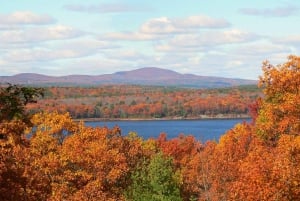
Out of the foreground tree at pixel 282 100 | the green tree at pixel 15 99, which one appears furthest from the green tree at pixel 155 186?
the green tree at pixel 15 99

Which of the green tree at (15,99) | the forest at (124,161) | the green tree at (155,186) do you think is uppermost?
the green tree at (15,99)

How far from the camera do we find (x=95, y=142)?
4941cm

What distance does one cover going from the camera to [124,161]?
48.9 metres

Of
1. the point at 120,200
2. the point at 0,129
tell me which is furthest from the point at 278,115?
the point at 0,129

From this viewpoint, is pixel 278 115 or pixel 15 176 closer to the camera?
pixel 15 176

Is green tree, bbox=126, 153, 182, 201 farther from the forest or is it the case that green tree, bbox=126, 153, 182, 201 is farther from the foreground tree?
the foreground tree

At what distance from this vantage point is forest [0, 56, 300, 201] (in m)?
20.9

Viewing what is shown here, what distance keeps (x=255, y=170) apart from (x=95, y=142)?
21.3m

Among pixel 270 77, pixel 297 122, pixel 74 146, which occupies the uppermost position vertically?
pixel 270 77

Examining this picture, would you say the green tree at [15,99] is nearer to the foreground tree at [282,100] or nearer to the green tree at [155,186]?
the foreground tree at [282,100]

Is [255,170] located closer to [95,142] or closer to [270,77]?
[270,77]

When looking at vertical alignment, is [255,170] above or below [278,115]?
below

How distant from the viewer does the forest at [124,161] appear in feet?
68.6

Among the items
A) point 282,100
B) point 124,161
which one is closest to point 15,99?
point 282,100
